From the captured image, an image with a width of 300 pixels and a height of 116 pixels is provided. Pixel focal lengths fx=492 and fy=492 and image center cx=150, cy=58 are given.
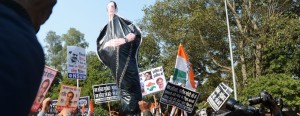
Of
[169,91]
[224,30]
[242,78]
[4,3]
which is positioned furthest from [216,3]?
[4,3]

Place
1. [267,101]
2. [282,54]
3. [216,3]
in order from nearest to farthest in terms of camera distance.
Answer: [267,101], [282,54], [216,3]

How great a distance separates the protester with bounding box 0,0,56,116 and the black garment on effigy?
5.71 meters

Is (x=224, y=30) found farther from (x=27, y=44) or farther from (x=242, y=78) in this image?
(x=27, y=44)

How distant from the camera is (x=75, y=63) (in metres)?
13.0

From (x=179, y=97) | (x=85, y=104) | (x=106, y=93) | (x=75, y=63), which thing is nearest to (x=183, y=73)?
(x=179, y=97)

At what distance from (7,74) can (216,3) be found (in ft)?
95.3

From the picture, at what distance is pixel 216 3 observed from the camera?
2925cm

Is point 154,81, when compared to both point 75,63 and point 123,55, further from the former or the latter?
point 123,55

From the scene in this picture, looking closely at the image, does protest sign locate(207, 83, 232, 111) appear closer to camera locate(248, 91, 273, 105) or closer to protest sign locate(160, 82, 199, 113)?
protest sign locate(160, 82, 199, 113)

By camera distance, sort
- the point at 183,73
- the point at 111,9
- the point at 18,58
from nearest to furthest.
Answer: the point at 18,58 → the point at 111,9 → the point at 183,73

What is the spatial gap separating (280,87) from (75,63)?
15.0 metres

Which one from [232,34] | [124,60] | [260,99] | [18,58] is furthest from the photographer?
[232,34]

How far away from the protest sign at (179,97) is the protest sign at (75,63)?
152 inches

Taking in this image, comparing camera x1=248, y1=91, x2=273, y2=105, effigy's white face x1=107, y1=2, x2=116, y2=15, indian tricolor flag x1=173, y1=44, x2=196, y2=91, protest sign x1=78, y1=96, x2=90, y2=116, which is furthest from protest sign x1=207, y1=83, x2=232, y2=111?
camera x1=248, y1=91, x2=273, y2=105
